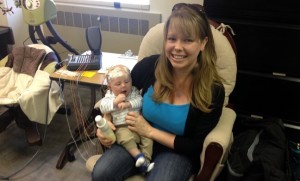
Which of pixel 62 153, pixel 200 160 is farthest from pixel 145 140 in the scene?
pixel 62 153

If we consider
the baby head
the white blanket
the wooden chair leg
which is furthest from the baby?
the white blanket

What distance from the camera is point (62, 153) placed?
206 cm

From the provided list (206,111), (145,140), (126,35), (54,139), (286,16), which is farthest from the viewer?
(126,35)

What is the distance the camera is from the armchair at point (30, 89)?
6.54ft

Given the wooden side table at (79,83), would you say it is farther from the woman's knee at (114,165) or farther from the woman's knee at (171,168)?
the woman's knee at (171,168)

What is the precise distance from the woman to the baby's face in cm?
11

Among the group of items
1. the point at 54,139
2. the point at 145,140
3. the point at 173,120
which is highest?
the point at 173,120

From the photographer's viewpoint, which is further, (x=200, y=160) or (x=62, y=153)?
(x=62, y=153)

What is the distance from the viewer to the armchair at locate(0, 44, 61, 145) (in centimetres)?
199

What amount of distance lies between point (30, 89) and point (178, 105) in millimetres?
1175

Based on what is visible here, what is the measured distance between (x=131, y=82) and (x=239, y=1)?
87cm

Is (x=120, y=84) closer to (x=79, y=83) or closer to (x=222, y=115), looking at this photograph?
(x=79, y=83)

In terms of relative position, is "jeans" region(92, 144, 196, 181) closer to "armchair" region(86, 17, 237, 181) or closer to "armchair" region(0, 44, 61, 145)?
"armchair" region(86, 17, 237, 181)

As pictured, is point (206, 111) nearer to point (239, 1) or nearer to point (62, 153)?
point (239, 1)
